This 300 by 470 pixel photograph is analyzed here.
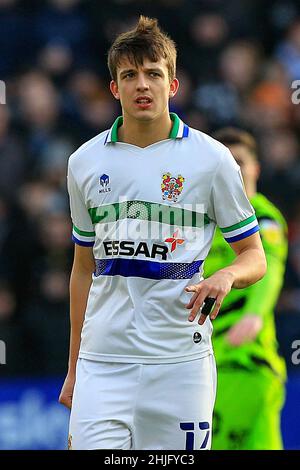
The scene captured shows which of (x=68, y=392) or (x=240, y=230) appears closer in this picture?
(x=240, y=230)

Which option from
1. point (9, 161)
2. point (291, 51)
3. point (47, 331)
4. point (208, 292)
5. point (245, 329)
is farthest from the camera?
point (291, 51)

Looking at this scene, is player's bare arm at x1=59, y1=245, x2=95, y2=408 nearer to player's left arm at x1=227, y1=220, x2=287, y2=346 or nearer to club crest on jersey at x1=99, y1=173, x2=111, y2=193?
club crest on jersey at x1=99, y1=173, x2=111, y2=193

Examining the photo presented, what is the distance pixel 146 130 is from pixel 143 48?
0.30 meters

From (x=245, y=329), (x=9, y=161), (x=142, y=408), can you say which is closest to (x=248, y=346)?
(x=245, y=329)

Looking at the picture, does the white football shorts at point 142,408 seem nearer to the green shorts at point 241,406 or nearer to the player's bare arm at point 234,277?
the player's bare arm at point 234,277

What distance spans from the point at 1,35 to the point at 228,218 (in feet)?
15.6

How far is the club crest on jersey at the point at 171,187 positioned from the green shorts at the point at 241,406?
205 cm

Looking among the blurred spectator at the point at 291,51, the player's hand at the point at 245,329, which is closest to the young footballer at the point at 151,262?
the player's hand at the point at 245,329

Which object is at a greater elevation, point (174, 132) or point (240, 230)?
point (174, 132)

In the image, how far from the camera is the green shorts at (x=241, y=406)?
5.70 metres

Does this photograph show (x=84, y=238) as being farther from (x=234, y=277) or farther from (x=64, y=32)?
(x=64, y=32)

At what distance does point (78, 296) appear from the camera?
4.19m

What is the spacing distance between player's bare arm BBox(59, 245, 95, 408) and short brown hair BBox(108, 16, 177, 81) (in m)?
0.71
